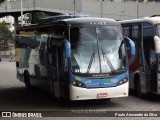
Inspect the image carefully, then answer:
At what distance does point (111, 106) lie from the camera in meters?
15.6

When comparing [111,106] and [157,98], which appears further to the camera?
[157,98]

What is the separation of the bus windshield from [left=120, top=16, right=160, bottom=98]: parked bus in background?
55.0 inches

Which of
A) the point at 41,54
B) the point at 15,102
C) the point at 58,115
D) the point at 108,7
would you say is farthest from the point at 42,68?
the point at 108,7

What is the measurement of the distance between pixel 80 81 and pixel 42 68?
3640 mm

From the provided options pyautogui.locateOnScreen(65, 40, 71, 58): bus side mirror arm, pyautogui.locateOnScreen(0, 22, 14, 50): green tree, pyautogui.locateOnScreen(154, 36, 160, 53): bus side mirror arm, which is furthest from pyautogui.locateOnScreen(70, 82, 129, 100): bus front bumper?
pyautogui.locateOnScreen(0, 22, 14, 50): green tree

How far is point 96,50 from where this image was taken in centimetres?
1516

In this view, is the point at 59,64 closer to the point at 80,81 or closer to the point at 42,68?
the point at 80,81

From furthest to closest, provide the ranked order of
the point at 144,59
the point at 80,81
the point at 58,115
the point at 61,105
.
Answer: the point at 144,59 < the point at 61,105 < the point at 80,81 < the point at 58,115

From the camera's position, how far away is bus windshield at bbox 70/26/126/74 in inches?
589

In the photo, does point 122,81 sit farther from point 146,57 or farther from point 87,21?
point 87,21

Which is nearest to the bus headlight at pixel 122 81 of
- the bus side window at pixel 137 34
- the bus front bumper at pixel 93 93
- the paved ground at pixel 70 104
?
the bus front bumper at pixel 93 93

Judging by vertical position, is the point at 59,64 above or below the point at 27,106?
above

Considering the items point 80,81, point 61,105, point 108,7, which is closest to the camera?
point 80,81

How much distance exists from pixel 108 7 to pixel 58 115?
63.5 meters
